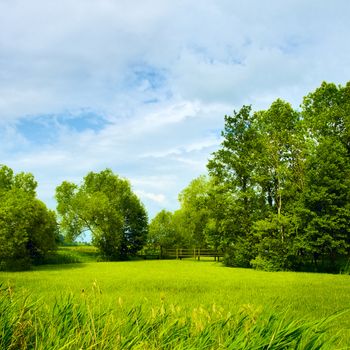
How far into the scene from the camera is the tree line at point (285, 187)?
31.2 metres

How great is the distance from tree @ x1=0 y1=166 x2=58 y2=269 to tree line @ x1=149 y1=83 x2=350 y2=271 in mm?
15274

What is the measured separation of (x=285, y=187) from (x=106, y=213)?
2488cm

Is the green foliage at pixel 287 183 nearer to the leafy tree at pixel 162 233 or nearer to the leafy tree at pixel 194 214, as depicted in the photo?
the leafy tree at pixel 194 214

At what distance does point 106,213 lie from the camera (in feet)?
169

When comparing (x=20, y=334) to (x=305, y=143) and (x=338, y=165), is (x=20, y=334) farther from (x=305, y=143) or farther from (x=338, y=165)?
(x=305, y=143)

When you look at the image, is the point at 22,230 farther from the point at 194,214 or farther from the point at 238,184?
the point at 194,214

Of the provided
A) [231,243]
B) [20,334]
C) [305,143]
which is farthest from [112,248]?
[20,334]

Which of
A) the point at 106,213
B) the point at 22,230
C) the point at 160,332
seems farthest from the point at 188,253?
the point at 160,332

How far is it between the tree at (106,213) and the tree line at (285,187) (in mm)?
17314

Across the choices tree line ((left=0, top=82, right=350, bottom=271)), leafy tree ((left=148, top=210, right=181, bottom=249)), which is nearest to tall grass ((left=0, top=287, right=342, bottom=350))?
tree line ((left=0, top=82, right=350, bottom=271))

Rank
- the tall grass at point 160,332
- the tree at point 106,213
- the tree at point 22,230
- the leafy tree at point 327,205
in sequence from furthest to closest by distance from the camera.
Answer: the tree at point 106,213, the tree at point 22,230, the leafy tree at point 327,205, the tall grass at point 160,332

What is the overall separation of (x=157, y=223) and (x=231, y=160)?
2710 cm

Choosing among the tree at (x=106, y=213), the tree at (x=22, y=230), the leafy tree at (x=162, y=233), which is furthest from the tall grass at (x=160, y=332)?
the leafy tree at (x=162, y=233)

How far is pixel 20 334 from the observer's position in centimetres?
361
